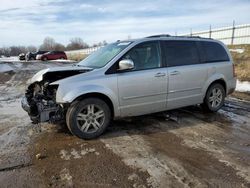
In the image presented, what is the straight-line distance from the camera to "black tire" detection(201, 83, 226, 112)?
734 cm

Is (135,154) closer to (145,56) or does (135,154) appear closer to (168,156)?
(168,156)

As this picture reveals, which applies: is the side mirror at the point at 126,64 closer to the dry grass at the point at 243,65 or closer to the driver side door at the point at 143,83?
the driver side door at the point at 143,83

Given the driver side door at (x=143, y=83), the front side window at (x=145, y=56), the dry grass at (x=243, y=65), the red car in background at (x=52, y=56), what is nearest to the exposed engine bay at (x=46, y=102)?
the driver side door at (x=143, y=83)

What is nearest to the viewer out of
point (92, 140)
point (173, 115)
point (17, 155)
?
point (17, 155)

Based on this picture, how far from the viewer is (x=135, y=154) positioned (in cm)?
477

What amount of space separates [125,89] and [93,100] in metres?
0.68

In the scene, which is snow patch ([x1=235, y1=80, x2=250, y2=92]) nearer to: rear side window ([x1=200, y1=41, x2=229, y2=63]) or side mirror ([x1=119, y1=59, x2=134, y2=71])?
rear side window ([x1=200, y1=41, x2=229, y2=63])

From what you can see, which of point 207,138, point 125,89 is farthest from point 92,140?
point 207,138

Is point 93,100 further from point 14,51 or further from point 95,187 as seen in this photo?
point 14,51

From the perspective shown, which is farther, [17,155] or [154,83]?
[154,83]

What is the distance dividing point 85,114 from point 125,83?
0.97 metres

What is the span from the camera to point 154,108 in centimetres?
633

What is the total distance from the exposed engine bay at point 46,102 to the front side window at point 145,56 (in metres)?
1.10

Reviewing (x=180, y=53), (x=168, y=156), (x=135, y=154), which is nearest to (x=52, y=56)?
(x=180, y=53)
